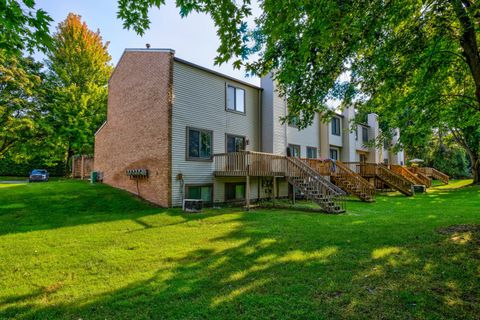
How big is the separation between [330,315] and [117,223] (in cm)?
818

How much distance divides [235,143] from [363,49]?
31.5 ft

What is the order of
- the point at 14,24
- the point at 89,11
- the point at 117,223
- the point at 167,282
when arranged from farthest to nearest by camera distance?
the point at 117,223, the point at 89,11, the point at 167,282, the point at 14,24

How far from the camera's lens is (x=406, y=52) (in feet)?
23.9

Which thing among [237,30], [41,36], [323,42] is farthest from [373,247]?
[41,36]

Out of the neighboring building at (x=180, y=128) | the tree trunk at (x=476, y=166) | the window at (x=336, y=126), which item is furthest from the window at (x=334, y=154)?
the tree trunk at (x=476, y=166)

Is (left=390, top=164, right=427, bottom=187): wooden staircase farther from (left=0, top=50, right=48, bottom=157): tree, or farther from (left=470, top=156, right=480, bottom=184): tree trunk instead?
(left=0, top=50, right=48, bottom=157): tree

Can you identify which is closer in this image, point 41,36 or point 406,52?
point 41,36

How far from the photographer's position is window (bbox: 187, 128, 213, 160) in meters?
13.6

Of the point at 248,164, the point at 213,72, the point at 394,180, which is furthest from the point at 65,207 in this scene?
the point at 394,180

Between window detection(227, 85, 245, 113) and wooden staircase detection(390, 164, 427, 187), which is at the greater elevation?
window detection(227, 85, 245, 113)

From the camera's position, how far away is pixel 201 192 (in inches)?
552

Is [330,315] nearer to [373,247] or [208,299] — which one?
[208,299]

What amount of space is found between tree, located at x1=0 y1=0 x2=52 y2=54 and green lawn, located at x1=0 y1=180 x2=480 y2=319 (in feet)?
13.2

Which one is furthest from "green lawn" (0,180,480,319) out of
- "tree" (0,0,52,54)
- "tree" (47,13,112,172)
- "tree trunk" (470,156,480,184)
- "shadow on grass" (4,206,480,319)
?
"tree trunk" (470,156,480,184)
